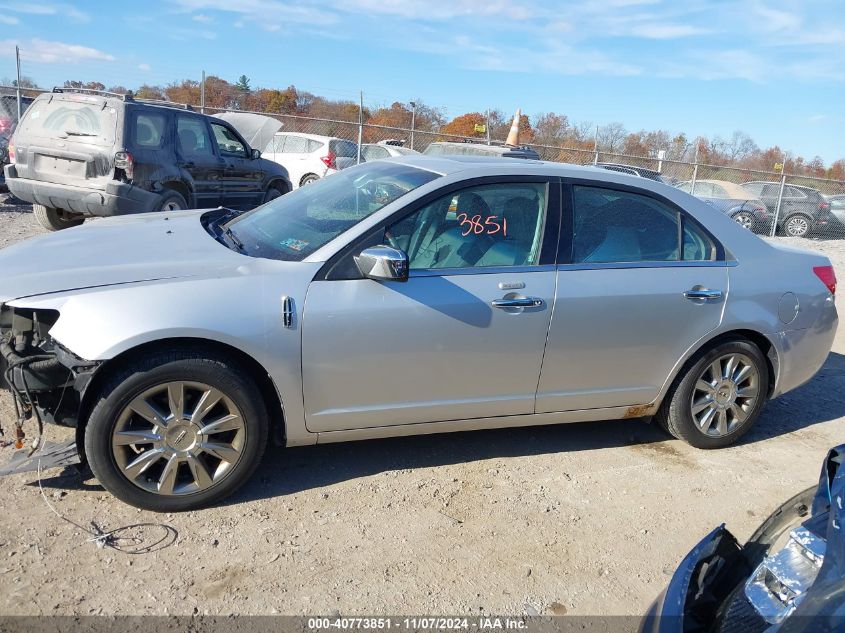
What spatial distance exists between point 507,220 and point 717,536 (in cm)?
205

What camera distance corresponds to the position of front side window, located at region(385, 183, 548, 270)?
12.1ft

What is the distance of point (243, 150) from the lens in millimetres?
10500

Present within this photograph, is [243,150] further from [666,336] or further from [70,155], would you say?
[666,336]

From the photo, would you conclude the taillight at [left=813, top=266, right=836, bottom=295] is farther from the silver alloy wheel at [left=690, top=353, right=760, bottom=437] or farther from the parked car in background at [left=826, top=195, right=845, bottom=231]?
the parked car in background at [left=826, top=195, right=845, bottom=231]

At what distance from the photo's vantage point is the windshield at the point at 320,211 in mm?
3703

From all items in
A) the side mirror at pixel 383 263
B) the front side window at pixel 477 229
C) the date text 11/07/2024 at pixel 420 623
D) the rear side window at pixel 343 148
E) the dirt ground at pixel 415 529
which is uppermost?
the rear side window at pixel 343 148

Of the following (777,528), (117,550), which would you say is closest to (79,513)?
(117,550)

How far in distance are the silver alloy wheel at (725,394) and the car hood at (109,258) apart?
2.87 m

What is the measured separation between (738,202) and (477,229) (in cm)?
1702

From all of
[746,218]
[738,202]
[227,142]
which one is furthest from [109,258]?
[746,218]

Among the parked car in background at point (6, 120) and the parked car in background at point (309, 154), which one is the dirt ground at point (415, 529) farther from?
the parked car in background at point (309, 154)

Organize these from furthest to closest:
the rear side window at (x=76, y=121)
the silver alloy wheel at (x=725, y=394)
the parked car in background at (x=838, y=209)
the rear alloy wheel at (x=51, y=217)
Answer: the parked car in background at (x=838, y=209), the rear alloy wheel at (x=51, y=217), the rear side window at (x=76, y=121), the silver alloy wheel at (x=725, y=394)

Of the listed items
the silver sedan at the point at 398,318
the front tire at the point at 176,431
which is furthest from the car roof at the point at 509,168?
the front tire at the point at 176,431

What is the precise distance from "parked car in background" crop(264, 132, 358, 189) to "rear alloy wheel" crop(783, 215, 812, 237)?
11841 mm
